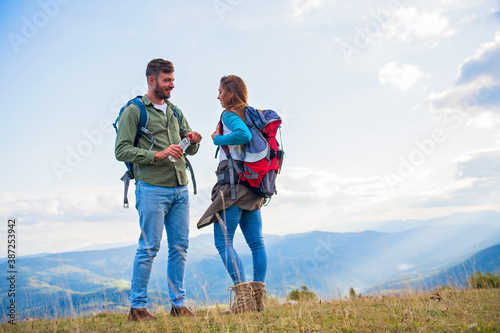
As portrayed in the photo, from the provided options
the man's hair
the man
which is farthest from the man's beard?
the man's hair

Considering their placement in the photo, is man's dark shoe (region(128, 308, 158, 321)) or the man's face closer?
man's dark shoe (region(128, 308, 158, 321))

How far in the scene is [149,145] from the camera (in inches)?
173

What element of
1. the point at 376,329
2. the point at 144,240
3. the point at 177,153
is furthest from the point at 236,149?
the point at 376,329

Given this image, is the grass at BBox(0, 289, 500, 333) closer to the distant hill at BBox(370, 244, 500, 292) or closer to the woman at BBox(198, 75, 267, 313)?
the woman at BBox(198, 75, 267, 313)

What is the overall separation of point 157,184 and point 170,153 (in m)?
0.49

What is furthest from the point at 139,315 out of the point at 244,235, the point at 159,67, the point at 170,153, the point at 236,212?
the point at 159,67

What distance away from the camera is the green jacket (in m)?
4.10

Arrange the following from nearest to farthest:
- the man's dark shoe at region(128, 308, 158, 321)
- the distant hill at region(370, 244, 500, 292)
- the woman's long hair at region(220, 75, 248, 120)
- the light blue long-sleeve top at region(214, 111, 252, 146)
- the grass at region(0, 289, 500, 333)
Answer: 1. the grass at region(0, 289, 500, 333)
2. the light blue long-sleeve top at region(214, 111, 252, 146)
3. the man's dark shoe at region(128, 308, 158, 321)
4. the woman's long hair at region(220, 75, 248, 120)
5. the distant hill at region(370, 244, 500, 292)

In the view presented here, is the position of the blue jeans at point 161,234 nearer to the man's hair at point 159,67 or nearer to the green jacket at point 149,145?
the green jacket at point 149,145

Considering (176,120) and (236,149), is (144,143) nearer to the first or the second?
(176,120)

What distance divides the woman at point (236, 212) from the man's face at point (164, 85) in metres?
0.71

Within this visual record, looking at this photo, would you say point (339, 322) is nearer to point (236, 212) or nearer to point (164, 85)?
point (236, 212)

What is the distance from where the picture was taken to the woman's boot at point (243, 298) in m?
3.90

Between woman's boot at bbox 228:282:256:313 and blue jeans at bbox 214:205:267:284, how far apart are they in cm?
7
